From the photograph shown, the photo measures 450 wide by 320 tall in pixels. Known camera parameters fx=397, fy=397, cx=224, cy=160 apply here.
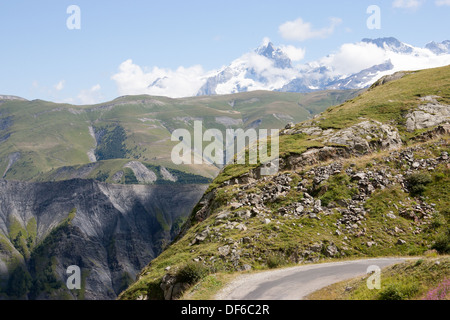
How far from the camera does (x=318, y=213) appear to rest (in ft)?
131

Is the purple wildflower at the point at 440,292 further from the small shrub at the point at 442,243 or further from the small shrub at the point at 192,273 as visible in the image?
the small shrub at the point at 192,273

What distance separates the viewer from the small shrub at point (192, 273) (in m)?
30.9

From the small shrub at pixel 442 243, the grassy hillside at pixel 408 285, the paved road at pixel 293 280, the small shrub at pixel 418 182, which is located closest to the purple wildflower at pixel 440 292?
the grassy hillside at pixel 408 285

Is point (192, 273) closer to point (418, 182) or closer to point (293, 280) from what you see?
point (293, 280)

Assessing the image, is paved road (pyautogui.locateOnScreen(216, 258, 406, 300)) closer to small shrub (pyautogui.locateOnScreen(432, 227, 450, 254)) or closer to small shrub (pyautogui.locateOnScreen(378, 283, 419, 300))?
small shrub (pyautogui.locateOnScreen(432, 227, 450, 254))

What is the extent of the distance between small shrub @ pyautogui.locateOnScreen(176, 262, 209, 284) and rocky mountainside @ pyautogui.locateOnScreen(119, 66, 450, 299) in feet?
0.26

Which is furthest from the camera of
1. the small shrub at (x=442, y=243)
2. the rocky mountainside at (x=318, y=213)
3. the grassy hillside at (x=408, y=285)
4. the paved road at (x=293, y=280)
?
the rocky mountainside at (x=318, y=213)

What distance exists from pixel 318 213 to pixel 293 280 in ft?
42.6

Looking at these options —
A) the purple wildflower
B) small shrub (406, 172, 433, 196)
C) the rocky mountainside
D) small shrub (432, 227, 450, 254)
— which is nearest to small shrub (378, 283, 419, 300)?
the purple wildflower

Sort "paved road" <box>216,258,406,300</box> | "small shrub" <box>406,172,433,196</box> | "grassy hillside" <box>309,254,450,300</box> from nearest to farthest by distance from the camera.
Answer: "grassy hillside" <box>309,254,450,300</box>
"paved road" <box>216,258,406,300</box>
"small shrub" <box>406,172,433,196</box>

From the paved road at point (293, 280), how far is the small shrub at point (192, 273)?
315 centimetres

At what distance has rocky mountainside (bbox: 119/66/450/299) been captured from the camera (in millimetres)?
34281
